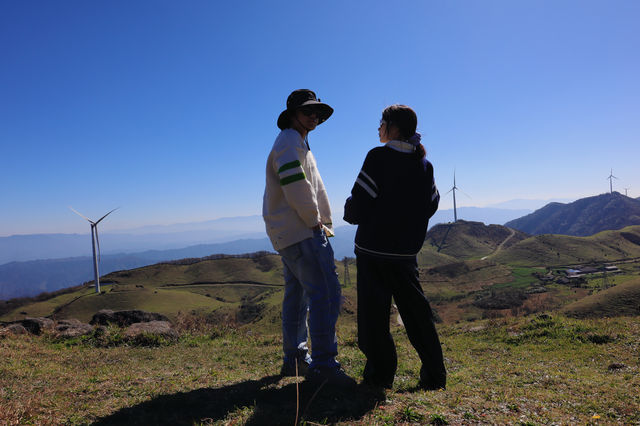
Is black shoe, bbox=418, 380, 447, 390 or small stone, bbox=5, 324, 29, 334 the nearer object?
black shoe, bbox=418, 380, 447, 390

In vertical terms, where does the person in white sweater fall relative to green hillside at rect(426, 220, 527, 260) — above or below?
above

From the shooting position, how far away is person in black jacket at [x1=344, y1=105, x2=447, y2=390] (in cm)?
428

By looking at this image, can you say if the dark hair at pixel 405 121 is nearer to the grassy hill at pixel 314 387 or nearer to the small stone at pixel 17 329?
the grassy hill at pixel 314 387

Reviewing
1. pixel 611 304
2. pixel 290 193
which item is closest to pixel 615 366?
pixel 290 193

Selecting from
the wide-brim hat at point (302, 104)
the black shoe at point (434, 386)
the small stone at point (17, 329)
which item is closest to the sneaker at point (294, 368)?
the black shoe at point (434, 386)

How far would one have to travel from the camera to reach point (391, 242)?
167 inches

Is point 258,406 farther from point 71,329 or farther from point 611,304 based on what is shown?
point 611,304

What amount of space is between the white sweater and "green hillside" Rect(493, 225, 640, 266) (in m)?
123

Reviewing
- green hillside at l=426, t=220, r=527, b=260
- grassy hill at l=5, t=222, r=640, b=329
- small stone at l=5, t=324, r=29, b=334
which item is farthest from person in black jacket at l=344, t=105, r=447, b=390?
green hillside at l=426, t=220, r=527, b=260

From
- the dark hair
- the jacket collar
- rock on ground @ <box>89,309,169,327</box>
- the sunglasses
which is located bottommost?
rock on ground @ <box>89,309,169,327</box>

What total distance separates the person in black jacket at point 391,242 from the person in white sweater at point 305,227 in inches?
16.4

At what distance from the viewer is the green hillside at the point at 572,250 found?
10831 cm

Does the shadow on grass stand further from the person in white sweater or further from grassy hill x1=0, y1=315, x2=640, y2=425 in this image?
the person in white sweater

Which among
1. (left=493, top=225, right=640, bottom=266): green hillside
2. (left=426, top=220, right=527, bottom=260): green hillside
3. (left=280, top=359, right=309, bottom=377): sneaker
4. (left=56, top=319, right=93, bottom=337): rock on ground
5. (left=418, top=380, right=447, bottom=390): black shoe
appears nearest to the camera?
(left=418, top=380, right=447, bottom=390): black shoe
